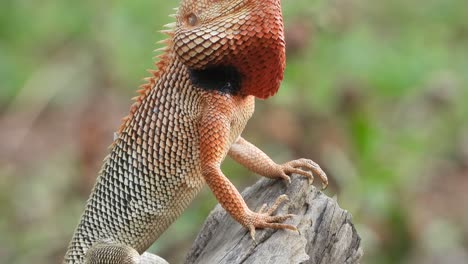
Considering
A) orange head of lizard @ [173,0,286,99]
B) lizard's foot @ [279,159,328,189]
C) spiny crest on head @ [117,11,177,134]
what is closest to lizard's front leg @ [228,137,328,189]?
lizard's foot @ [279,159,328,189]

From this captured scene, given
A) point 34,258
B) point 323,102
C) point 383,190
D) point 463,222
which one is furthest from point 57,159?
point 463,222

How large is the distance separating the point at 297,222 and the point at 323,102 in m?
3.87

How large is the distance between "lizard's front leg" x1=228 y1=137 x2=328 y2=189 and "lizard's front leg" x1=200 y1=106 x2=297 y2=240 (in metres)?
0.35

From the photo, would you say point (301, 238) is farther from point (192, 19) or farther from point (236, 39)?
point (192, 19)

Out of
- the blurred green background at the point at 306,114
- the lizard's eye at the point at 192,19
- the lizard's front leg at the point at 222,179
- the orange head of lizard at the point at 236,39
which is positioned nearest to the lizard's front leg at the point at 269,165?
the lizard's front leg at the point at 222,179

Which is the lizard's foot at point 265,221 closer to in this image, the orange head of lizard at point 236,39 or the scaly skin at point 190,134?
the scaly skin at point 190,134

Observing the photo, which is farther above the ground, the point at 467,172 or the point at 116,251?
the point at 116,251

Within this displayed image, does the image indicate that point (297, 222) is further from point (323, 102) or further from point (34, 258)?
point (34, 258)

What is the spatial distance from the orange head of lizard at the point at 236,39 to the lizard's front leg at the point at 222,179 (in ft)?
1.09

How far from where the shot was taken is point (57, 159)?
10.6 m

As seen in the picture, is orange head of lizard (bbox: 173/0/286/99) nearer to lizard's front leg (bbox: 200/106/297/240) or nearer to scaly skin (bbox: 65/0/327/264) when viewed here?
scaly skin (bbox: 65/0/327/264)

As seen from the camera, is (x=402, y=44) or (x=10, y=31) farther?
(x=10, y=31)

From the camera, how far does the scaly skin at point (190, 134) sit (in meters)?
5.62

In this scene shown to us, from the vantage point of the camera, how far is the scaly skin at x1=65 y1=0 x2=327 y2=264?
5.62 m
